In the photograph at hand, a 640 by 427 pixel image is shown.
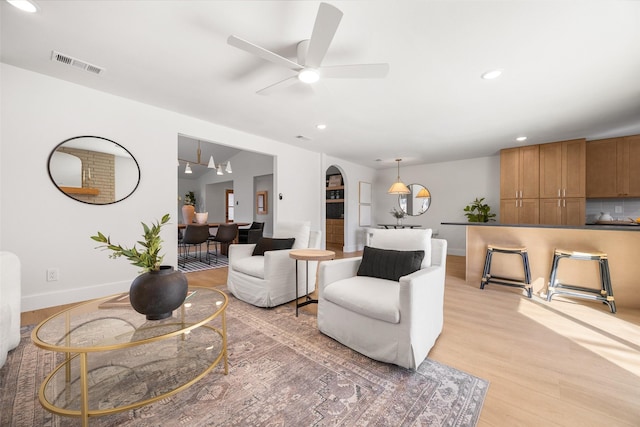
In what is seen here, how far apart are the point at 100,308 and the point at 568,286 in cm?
464

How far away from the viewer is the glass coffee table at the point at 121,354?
3.77 feet

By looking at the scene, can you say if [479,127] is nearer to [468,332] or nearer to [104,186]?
[468,332]

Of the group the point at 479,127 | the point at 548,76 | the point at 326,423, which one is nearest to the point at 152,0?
the point at 326,423

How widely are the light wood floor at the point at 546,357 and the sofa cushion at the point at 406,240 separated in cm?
74

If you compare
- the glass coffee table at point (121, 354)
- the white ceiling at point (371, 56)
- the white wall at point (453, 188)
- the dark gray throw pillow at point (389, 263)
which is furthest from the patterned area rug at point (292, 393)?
the white wall at point (453, 188)

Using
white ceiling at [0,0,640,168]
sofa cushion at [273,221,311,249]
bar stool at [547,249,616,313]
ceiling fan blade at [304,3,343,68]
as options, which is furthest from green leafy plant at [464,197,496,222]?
ceiling fan blade at [304,3,343,68]

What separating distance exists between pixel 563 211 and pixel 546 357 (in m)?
3.99

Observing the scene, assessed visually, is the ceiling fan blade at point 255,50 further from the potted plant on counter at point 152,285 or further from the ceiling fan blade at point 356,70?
the potted plant on counter at point 152,285

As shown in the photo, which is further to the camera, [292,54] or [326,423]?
[292,54]

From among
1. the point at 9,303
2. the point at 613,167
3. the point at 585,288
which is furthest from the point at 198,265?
the point at 613,167

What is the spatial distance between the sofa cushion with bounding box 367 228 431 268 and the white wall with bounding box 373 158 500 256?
4896 millimetres

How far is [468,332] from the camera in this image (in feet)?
7.07

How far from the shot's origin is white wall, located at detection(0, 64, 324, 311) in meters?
2.38

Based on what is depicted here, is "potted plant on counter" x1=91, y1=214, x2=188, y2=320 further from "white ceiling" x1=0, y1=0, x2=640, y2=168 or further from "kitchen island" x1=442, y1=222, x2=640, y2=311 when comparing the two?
"kitchen island" x1=442, y1=222, x2=640, y2=311
